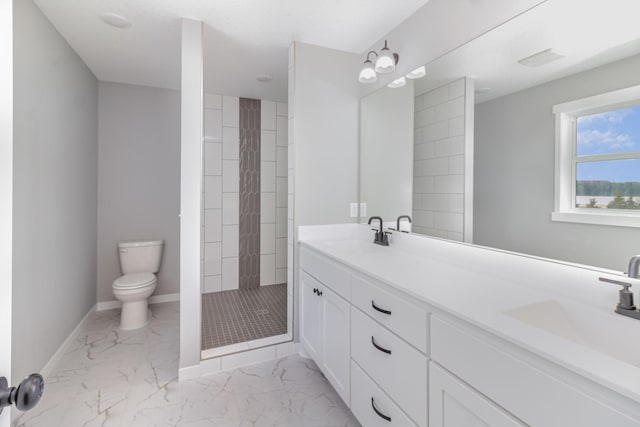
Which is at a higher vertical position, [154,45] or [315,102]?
[154,45]

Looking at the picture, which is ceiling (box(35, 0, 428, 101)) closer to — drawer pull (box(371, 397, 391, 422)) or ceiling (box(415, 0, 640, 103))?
ceiling (box(415, 0, 640, 103))

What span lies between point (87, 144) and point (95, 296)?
5.07ft

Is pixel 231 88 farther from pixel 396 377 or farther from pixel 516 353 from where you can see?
pixel 516 353

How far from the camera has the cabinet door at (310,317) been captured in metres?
1.93

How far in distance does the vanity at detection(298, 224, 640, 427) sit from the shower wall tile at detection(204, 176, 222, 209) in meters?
2.13

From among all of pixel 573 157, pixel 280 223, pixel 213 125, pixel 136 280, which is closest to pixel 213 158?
pixel 213 125

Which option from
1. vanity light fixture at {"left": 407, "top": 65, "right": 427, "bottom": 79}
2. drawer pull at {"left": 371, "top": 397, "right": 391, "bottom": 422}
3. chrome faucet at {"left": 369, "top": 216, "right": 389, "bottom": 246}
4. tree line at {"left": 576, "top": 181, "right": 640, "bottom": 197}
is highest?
vanity light fixture at {"left": 407, "top": 65, "right": 427, "bottom": 79}

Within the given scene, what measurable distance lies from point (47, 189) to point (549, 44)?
2.97 meters

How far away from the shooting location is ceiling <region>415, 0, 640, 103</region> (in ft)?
3.28

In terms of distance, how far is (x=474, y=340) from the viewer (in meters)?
0.86

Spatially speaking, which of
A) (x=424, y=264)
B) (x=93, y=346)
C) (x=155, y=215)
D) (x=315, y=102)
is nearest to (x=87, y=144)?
(x=155, y=215)

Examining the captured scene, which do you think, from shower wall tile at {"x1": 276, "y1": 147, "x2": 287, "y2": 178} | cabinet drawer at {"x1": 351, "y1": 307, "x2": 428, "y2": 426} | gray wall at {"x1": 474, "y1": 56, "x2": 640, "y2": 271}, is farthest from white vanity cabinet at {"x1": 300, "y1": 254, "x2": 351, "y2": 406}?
shower wall tile at {"x1": 276, "y1": 147, "x2": 287, "y2": 178}

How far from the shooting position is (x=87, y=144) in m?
2.76

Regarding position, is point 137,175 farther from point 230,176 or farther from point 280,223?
point 280,223
